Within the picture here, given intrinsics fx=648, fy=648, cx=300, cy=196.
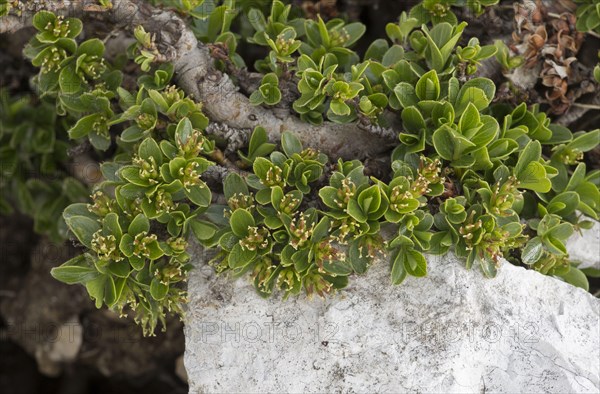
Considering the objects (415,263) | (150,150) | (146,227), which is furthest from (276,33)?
(415,263)

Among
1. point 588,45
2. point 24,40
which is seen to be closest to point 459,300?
point 588,45

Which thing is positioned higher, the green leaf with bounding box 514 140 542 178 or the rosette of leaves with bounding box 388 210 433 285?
the green leaf with bounding box 514 140 542 178

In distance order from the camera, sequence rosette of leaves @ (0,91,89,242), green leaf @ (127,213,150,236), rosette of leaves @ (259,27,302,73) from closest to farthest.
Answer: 1. green leaf @ (127,213,150,236)
2. rosette of leaves @ (259,27,302,73)
3. rosette of leaves @ (0,91,89,242)

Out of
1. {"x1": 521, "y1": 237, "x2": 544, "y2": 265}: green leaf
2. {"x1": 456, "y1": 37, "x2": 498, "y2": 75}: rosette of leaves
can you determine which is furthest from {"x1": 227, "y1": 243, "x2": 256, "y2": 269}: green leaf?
{"x1": 456, "y1": 37, "x2": 498, "y2": 75}: rosette of leaves

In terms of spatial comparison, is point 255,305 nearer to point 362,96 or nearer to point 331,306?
point 331,306

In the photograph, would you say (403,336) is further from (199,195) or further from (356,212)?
(199,195)

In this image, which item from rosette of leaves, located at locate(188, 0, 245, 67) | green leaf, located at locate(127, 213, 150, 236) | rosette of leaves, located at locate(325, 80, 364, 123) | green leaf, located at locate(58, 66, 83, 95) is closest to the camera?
green leaf, located at locate(127, 213, 150, 236)

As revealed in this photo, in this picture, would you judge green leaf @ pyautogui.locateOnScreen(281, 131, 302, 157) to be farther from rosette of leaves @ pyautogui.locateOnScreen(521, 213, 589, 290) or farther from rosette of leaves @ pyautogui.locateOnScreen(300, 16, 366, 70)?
rosette of leaves @ pyautogui.locateOnScreen(521, 213, 589, 290)
